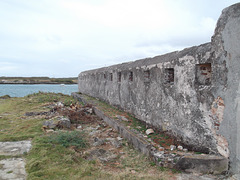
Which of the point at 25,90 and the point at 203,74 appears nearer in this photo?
Result: the point at 203,74

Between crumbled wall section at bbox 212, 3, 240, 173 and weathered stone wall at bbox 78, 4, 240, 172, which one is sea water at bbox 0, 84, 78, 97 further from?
crumbled wall section at bbox 212, 3, 240, 173

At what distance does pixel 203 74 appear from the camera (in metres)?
4.39

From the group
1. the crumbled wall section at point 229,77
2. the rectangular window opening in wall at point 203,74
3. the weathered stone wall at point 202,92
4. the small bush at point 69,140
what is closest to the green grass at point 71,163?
the small bush at point 69,140

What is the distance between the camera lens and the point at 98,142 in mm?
5703

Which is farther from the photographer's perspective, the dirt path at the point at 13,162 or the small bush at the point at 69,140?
the small bush at the point at 69,140

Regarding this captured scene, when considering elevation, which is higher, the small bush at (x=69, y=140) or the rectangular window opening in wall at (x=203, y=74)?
the rectangular window opening in wall at (x=203, y=74)

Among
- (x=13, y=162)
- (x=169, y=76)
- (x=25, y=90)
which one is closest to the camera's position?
(x=13, y=162)

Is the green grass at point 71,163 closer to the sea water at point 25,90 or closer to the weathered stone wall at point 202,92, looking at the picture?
the weathered stone wall at point 202,92

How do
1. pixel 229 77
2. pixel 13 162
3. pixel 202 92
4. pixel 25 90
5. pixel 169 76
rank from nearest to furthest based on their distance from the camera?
1. pixel 229 77
2. pixel 202 92
3. pixel 13 162
4. pixel 169 76
5. pixel 25 90

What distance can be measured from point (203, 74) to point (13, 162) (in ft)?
14.4

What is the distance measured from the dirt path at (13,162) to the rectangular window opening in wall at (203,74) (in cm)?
390

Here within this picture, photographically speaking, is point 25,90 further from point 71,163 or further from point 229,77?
point 229,77

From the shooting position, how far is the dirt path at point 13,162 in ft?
12.4

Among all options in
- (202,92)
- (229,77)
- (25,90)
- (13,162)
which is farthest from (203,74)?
(25,90)
